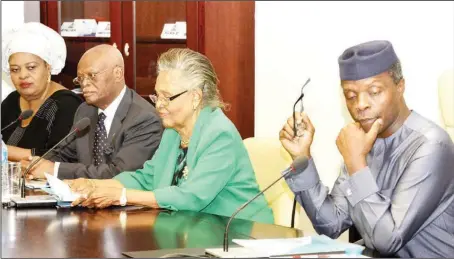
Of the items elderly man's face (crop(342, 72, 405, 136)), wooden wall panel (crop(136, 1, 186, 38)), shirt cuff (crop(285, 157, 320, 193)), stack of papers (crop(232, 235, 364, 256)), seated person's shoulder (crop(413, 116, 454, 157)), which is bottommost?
stack of papers (crop(232, 235, 364, 256))

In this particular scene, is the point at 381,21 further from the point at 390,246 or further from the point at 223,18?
the point at 390,246

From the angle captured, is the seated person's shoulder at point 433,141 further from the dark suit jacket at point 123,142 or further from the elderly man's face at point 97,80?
the elderly man's face at point 97,80

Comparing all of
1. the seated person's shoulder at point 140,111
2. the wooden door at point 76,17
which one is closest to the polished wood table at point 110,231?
the seated person's shoulder at point 140,111

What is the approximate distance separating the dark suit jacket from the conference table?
847 millimetres

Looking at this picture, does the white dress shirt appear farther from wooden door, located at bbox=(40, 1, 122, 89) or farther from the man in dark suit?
A: wooden door, located at bbox=(40, 1, 122, 89)

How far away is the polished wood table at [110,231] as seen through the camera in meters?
2.58

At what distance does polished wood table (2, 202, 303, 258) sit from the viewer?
258 centimetres

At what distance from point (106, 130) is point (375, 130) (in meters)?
1.94

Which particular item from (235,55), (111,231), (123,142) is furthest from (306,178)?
(235,55)

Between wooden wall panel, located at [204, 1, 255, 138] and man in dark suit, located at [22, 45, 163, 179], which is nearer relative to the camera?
man in dark suit, located at [22, 45, 163, 179]

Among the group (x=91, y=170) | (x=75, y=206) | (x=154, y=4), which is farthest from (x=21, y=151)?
(x=154, y=4)

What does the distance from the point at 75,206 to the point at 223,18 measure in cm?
268

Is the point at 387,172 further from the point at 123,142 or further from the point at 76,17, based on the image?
the point at 76,17

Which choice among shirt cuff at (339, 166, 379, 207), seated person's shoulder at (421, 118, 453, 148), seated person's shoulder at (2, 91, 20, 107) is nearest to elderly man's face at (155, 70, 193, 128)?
shirt cuff at (339, 166, 379, 207)
